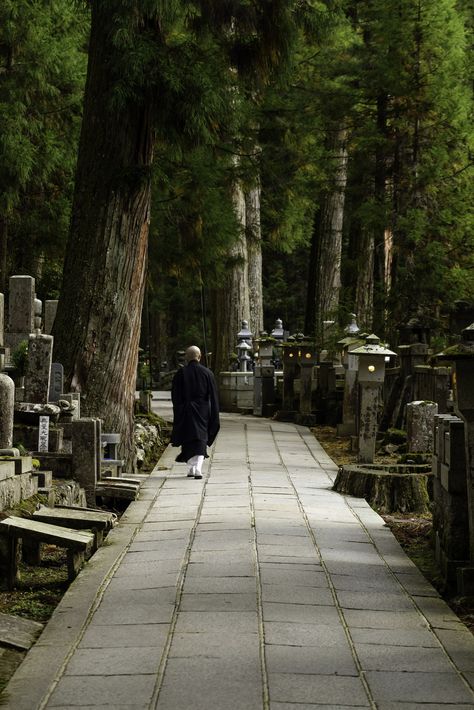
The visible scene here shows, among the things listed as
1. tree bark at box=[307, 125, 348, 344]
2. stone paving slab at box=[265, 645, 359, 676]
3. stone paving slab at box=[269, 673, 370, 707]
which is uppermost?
tree bark at box=[307, 125, 348, 344]

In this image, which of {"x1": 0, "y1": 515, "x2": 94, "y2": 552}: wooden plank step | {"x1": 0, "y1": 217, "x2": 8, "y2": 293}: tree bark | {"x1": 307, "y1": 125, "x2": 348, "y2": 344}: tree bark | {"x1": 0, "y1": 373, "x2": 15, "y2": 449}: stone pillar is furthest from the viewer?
{"x1": 307, "y1": 125, "x2": 348, "y2": 344}: tree bark

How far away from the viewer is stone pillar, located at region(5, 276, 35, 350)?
49.4 ft

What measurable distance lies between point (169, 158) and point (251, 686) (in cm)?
1432

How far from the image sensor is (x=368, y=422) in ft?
48.6

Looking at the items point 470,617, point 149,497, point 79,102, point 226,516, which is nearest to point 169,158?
point 79,102

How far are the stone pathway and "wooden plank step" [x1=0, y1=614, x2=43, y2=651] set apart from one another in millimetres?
112

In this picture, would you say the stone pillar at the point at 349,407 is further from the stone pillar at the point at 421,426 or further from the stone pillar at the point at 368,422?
the stone pillar at the point at 421,426

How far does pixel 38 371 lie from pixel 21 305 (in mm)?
3463

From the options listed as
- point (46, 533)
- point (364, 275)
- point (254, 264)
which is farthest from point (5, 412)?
point (364, 275)

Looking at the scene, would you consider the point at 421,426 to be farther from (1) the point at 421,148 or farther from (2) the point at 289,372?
(1) the point at 421,148

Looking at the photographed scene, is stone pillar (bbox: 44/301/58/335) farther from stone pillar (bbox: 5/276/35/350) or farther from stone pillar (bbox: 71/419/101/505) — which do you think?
stone pillar (bbox: 71/419/101/505)

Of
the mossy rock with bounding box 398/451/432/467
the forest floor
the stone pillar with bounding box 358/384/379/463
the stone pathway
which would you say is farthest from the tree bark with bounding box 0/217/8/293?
the forest floor

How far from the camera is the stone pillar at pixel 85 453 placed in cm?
1087

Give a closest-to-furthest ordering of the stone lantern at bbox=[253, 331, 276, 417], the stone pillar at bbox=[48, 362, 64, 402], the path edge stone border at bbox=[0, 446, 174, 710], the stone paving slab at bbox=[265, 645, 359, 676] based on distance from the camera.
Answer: the path edge stone border at bbox=[0, 446, 174, 710] → the stone paving slab at bbox=[265, 645, 359, 676] → the stone pillar at bbox=[48, 362, 64, 402] → the stone lantern at bbox=[253, 331, 276, 417]
